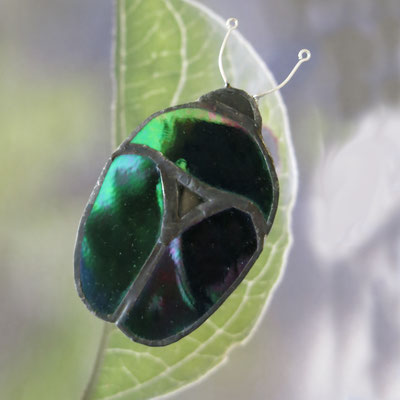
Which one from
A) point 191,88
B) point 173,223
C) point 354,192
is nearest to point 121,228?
point 173,223

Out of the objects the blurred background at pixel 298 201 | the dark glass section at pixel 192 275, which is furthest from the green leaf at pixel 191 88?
the dark glass section at pixel 192 275

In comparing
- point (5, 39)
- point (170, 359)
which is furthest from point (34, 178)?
point (170, 359)

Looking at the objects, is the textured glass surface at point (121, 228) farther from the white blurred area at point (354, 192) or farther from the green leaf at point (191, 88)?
the white blurred area at point (354, 192)

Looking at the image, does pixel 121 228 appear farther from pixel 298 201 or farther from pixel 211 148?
pixel 298 201

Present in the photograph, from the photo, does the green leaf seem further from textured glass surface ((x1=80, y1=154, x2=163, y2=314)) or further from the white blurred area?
textured glass surface ((x1=80, y1=154, x2=163, y2=314))

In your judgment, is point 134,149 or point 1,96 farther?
point 1,96

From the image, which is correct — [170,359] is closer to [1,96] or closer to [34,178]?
[34,178]
